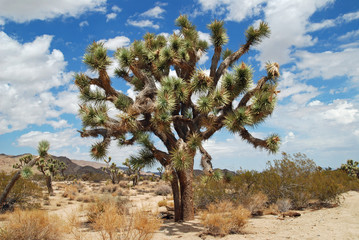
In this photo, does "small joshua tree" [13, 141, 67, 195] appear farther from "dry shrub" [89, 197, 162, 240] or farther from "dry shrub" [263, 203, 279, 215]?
"dry shrub" [263, 203, 279, 215]

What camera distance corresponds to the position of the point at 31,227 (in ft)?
22.2

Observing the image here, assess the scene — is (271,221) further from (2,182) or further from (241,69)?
(2,182)

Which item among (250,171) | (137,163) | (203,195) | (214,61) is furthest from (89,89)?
(250,171)

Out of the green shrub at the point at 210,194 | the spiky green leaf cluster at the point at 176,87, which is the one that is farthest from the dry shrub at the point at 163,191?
the spiky green leaf cluster at the point at 176,87

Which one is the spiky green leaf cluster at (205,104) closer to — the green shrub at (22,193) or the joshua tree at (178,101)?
the joshua tree at (178,101)

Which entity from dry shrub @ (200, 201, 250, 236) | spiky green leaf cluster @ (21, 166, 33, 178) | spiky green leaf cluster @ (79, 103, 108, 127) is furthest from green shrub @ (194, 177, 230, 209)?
spiky green leaf cluster @ (21, 166, 33, 178)

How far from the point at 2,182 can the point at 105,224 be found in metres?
12.8

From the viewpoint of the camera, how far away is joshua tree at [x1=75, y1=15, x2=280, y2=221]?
825cm

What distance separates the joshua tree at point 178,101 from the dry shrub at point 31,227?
2247 mm

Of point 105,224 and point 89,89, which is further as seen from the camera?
point 89,89

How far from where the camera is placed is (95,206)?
10.6 m

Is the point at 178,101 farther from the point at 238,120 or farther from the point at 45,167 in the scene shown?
the point at 45,167

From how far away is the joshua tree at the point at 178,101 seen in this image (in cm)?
825

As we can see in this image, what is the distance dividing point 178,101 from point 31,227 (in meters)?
5.72
